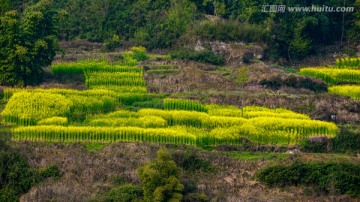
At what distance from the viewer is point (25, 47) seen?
48.5m

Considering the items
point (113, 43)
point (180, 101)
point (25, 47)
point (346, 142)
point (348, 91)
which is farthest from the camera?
point (113, 43)

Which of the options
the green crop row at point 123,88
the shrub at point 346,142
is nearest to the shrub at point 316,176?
the shrub at point 346,142

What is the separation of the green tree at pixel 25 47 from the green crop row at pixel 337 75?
13743 mm

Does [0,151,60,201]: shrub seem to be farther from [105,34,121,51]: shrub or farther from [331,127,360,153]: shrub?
[105,34,121,51]: shrub

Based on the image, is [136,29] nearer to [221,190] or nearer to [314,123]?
[314,123]

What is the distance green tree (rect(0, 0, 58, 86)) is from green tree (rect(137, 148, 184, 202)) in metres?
Result: 15.1

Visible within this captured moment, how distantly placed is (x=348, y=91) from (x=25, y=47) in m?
16.0

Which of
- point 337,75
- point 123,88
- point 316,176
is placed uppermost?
point 337,75

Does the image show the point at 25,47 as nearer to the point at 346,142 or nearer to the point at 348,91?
the point at 348,91

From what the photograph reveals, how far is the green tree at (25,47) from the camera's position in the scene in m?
48.2

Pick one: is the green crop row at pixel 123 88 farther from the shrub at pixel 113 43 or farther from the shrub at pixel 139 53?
the shrub at pixel 113 43

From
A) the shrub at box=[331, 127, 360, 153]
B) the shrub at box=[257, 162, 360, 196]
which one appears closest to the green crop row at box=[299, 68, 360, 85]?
the shrub at box=[331, 127, 360, 153]

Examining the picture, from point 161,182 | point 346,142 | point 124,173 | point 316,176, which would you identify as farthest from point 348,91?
point 161,182

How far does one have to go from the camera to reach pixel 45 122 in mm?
43000
